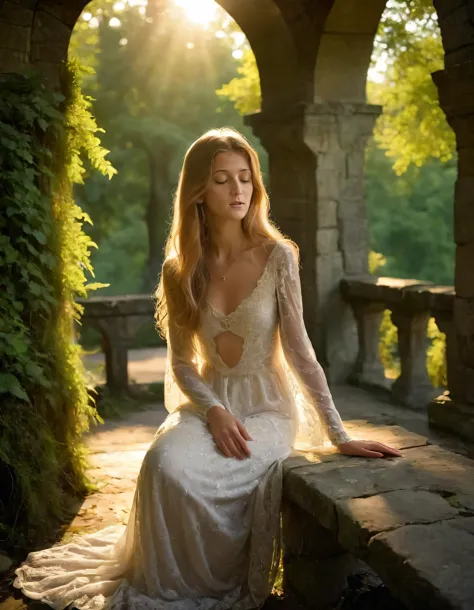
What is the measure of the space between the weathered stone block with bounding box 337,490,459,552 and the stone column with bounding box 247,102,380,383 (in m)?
4.08

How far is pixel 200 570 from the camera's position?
2.64 meters

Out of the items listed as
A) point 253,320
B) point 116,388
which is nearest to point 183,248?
point 253,320

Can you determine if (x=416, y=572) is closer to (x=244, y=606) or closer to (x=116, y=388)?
(x=244, y=606)

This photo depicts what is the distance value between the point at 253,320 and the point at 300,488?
709mm

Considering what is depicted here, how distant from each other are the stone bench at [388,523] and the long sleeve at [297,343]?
0.67 ft

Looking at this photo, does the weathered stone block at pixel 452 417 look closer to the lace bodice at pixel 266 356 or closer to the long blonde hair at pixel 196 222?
the lace bodice at pixel 266 356

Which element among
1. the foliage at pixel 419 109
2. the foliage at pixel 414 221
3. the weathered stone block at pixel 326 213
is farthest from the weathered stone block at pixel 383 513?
the foliage at pixel 414 221

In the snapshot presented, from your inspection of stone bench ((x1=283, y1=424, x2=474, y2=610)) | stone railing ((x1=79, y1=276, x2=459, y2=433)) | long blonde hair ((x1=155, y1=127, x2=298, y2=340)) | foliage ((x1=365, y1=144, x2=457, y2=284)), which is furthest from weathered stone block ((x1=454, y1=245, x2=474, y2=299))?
foliage ((x1=365, y1=144, x2=457, y2=284))

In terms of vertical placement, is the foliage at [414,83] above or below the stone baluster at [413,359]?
above

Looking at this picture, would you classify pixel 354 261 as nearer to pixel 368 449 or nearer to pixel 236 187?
pixel 236 187

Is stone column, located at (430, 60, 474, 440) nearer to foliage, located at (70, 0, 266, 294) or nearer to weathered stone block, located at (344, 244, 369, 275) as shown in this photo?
weathered stone block, located at (344, 244, 369, 275)

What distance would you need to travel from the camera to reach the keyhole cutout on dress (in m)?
3.01

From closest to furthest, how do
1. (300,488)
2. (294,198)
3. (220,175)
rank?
(300,488), (220,175), (294,198)

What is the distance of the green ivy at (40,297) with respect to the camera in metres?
3.46
